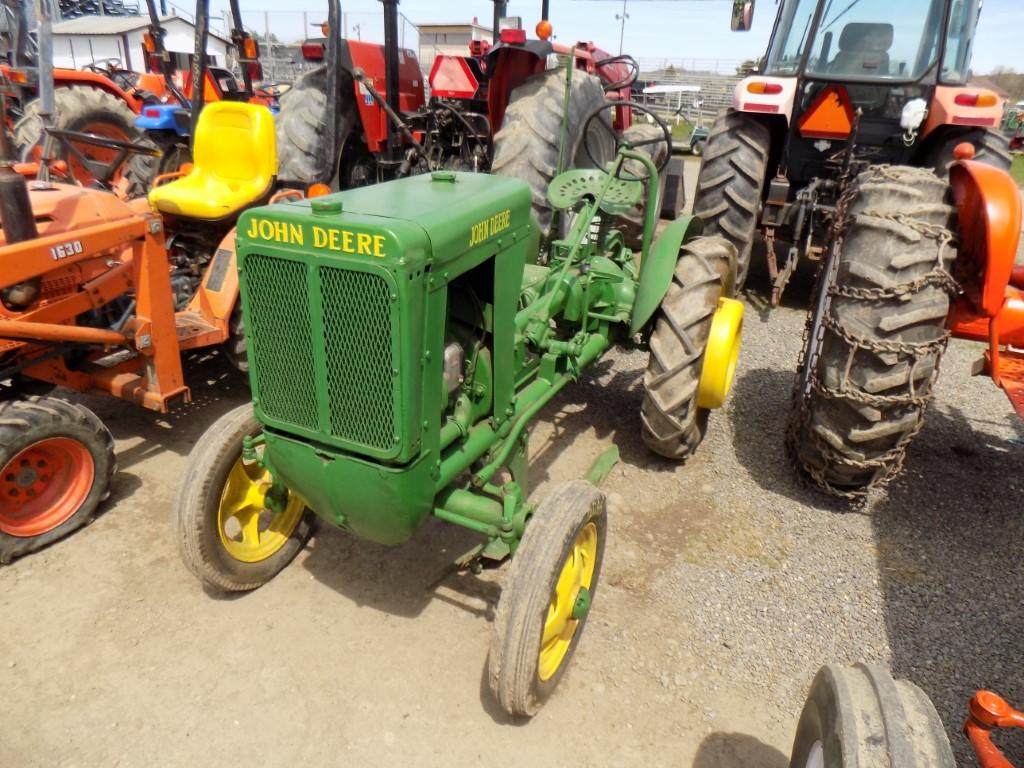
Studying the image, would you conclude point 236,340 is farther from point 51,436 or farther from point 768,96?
point 768,96

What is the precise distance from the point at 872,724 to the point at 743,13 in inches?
195

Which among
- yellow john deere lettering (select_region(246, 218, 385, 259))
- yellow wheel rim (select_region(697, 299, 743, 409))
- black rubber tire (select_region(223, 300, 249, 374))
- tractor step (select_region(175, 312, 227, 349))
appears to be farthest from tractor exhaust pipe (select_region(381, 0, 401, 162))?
yellow john deere lettering (select_region(246, 218, 385, 259))

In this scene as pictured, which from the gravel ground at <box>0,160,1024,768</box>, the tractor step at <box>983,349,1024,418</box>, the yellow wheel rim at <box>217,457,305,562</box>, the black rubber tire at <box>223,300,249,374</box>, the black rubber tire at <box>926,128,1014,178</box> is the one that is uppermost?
the black rubber tire at <box>926,128,1014,178</box>

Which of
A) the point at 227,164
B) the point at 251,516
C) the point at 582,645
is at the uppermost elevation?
the point at 227,164

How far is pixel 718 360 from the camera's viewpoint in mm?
3176

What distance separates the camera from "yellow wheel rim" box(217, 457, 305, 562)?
8.28 feet

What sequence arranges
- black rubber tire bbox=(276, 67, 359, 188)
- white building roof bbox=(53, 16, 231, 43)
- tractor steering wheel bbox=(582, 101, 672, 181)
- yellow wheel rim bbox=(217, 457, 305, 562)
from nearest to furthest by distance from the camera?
1. yellow wheel rim bbox=(217, 457, 305, 562)
2. tractor steering wheel bbox=(582, 101, 672, 181)
3. black rubber tire bbox=(276, 67, 359, 188)
4. white building roof bbox=(53, 16, 231, 43)

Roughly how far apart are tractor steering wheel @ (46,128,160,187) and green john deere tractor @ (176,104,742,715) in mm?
2048

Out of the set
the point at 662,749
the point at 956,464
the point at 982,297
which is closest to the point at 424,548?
the point at 662,749

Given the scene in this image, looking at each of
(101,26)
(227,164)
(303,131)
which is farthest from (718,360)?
(101,26)

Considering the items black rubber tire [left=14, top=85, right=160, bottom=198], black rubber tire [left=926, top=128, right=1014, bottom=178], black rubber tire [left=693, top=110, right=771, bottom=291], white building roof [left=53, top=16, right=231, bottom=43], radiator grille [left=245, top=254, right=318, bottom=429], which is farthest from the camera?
white building roof [left=53, top=16, right=231, bottom=43]

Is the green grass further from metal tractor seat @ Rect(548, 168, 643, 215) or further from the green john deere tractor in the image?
the green john deere tractor

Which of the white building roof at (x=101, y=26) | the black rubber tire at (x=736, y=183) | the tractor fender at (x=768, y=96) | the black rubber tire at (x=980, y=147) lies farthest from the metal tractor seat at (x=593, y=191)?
the white building roof at (x=101, y=26)

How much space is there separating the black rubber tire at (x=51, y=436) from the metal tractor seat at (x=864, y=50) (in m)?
5.24
